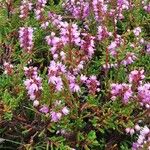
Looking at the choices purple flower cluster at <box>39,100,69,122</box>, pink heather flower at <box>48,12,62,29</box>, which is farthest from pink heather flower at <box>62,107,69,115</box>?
pink heather flower at <box>48,12,62,29</box>

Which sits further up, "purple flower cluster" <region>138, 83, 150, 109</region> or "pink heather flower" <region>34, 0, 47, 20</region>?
"pink heather flower" <region>34, 0, 47, 20</region>

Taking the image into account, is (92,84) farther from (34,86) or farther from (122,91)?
(34,86)

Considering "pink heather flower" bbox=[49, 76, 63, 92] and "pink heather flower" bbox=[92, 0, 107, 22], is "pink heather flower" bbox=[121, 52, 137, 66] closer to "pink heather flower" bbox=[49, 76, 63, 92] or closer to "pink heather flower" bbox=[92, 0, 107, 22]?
"pink heather flower" bbox=[92, 0, 107, 22]

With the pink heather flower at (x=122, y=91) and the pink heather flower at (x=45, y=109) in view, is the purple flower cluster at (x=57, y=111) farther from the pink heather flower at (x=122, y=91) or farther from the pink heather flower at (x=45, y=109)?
the pink heather flower at (x=122, y=91)

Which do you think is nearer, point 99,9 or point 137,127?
point 137,127

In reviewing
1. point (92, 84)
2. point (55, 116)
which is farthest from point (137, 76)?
point (55, 116)

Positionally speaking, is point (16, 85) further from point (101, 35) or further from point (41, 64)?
point (101, 35)
